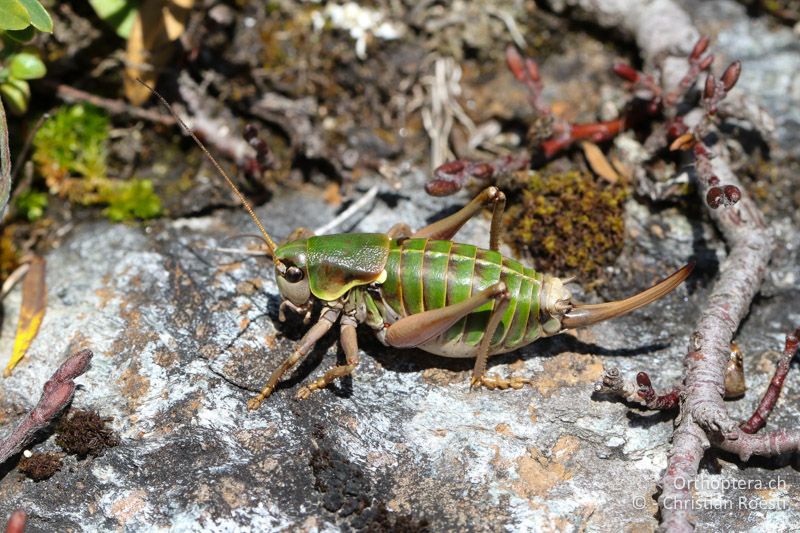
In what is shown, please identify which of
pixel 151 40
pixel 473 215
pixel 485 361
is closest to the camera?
pixel 485 361

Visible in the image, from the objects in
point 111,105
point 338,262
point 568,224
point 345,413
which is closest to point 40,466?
Result: point 345,413

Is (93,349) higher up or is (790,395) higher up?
(790,395)

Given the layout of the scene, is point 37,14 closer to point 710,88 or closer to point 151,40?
point 151,40

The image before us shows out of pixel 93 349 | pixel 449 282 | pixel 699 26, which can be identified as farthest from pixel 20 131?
pixel 699 26

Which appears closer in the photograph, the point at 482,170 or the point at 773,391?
the point at 773,391

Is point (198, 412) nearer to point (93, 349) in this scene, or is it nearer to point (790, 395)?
point (93, 349)

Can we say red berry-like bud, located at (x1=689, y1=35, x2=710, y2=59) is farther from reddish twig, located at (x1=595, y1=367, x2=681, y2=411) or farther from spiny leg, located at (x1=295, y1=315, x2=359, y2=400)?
spiny leg, located at (x1=295, y1=315, x2=359, y2=400)
